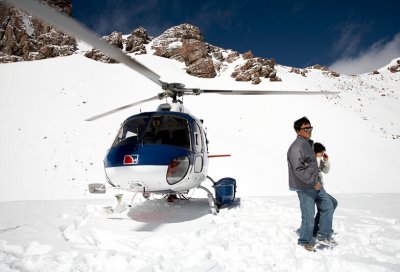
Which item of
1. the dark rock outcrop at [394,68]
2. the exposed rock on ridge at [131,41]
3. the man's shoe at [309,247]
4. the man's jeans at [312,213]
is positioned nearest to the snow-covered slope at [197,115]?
the man's jeans at [312,213]

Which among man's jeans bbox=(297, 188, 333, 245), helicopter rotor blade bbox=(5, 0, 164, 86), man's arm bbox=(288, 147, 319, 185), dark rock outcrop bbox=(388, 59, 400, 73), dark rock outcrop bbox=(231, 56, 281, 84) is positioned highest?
dark rock outcrop bbox=(388, 59, 400, 73)

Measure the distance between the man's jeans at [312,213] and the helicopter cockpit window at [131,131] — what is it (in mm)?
3159

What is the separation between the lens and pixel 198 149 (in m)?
6.27

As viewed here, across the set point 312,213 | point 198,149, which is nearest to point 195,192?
point 198,149

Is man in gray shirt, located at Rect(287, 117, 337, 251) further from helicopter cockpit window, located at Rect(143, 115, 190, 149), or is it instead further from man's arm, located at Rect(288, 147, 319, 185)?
helicopter cockpit window, located at Rect(143, 115, 190, 149)

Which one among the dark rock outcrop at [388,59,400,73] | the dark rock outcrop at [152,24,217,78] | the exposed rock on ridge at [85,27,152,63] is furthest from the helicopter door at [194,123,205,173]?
the dark rock outcrop at [388,59,400,73]

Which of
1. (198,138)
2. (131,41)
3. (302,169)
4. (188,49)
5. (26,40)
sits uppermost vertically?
(131,41)

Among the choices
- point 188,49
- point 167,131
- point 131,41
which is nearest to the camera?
point 167,131

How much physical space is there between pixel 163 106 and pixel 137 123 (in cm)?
95

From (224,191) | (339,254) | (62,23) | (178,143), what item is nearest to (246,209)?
(224,191)

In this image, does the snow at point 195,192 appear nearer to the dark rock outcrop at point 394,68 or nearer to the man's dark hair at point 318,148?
the man's dark hair at point 318,148

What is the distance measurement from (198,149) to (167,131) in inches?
36.9

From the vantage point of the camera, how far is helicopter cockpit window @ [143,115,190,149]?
5.45 meters

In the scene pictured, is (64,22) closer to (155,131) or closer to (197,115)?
(155,131)
